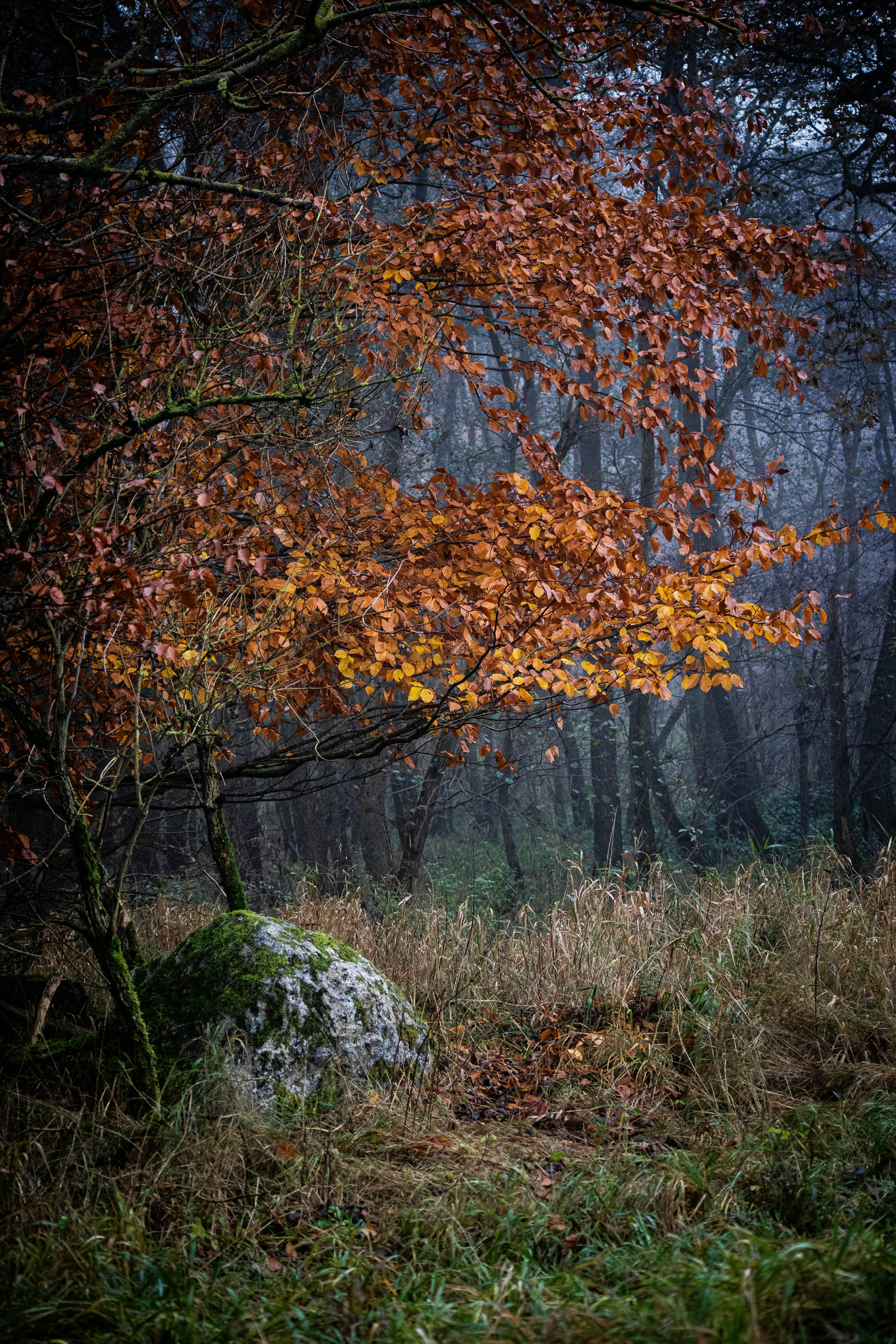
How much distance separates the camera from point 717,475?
5297mm

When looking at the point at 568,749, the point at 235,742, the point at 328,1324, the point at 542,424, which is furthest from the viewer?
the point at 542,424

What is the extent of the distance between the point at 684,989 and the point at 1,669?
3.79m

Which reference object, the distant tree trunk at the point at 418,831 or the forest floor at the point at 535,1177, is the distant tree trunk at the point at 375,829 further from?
the forest floor at the point at 535,1177

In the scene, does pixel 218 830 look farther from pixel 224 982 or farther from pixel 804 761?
pixel 804 761

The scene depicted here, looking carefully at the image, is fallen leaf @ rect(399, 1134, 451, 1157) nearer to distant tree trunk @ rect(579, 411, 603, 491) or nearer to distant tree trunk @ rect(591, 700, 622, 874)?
distant tree trunk @ rect(591, 700, 622, 874)

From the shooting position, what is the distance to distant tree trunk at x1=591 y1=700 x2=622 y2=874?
13.3 metres

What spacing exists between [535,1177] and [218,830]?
8.32ft

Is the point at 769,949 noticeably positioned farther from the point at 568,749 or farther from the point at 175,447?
the point at 568,749

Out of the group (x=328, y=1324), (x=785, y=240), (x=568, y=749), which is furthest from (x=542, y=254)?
(x=568, y=749)

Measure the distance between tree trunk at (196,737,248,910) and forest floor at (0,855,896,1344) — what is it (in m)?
1.18

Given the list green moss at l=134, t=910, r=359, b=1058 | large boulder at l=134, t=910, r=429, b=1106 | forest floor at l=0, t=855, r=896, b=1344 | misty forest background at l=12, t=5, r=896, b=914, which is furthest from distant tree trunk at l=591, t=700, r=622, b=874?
green moss at l=134, t=910, r=359, b=1058

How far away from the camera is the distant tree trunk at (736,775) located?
13086 millimetres

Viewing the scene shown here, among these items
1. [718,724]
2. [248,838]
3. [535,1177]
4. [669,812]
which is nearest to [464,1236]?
[535,1177]

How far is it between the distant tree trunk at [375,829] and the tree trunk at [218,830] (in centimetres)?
448
